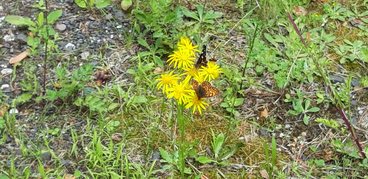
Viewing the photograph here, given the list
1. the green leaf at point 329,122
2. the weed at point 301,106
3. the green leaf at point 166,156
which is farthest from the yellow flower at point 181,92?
the weed at point 301,106

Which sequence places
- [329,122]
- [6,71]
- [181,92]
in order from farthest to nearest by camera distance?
[6,71], [329,122], [181,92]

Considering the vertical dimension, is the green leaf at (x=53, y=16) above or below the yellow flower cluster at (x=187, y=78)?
below

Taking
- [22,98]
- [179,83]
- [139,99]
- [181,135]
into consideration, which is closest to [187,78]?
[179,83]

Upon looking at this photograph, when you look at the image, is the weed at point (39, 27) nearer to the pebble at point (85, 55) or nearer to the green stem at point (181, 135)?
the pebble at point (85, 55)

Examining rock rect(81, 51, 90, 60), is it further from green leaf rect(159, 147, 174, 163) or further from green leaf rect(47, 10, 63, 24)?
green leaf rect(159, 147, 174, 163)

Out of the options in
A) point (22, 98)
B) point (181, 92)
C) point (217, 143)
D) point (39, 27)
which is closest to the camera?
point (181, 92)

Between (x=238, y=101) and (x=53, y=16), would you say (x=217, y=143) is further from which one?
(x=53, y=16)

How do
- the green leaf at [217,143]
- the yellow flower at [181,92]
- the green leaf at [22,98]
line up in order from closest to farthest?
the yellow flower at [181,92]
the green leaf at [217,143]
the green leaf at [22,98]

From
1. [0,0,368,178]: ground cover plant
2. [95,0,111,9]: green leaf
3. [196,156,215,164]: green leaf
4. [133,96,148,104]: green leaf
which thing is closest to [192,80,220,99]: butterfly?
[0,0,368,178]: ground cover plant

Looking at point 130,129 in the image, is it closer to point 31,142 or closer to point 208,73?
point 31,142
